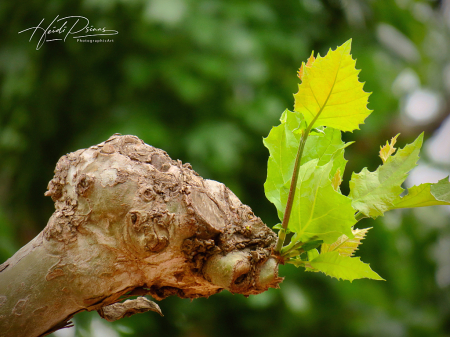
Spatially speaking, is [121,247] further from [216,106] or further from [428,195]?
[216,106]

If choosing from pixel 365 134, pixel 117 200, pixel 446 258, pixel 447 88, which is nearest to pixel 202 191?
pixel 117 200

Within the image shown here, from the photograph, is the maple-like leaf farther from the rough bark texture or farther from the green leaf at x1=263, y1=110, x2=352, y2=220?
the rough bark texture

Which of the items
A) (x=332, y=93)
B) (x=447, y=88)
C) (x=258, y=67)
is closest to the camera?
(x=332, y=93)

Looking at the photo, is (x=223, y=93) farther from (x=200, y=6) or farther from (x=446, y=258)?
(x=446, y=258)

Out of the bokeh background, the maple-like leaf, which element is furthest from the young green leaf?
the bokeh background

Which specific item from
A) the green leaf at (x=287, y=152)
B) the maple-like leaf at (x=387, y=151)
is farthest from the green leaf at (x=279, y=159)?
the maple-like leaf at (x=387, y=151)

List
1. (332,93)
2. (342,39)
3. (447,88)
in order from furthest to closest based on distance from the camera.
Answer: (447,88), (342,39), (332,93)

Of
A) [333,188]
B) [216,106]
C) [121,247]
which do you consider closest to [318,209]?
[333,188]
